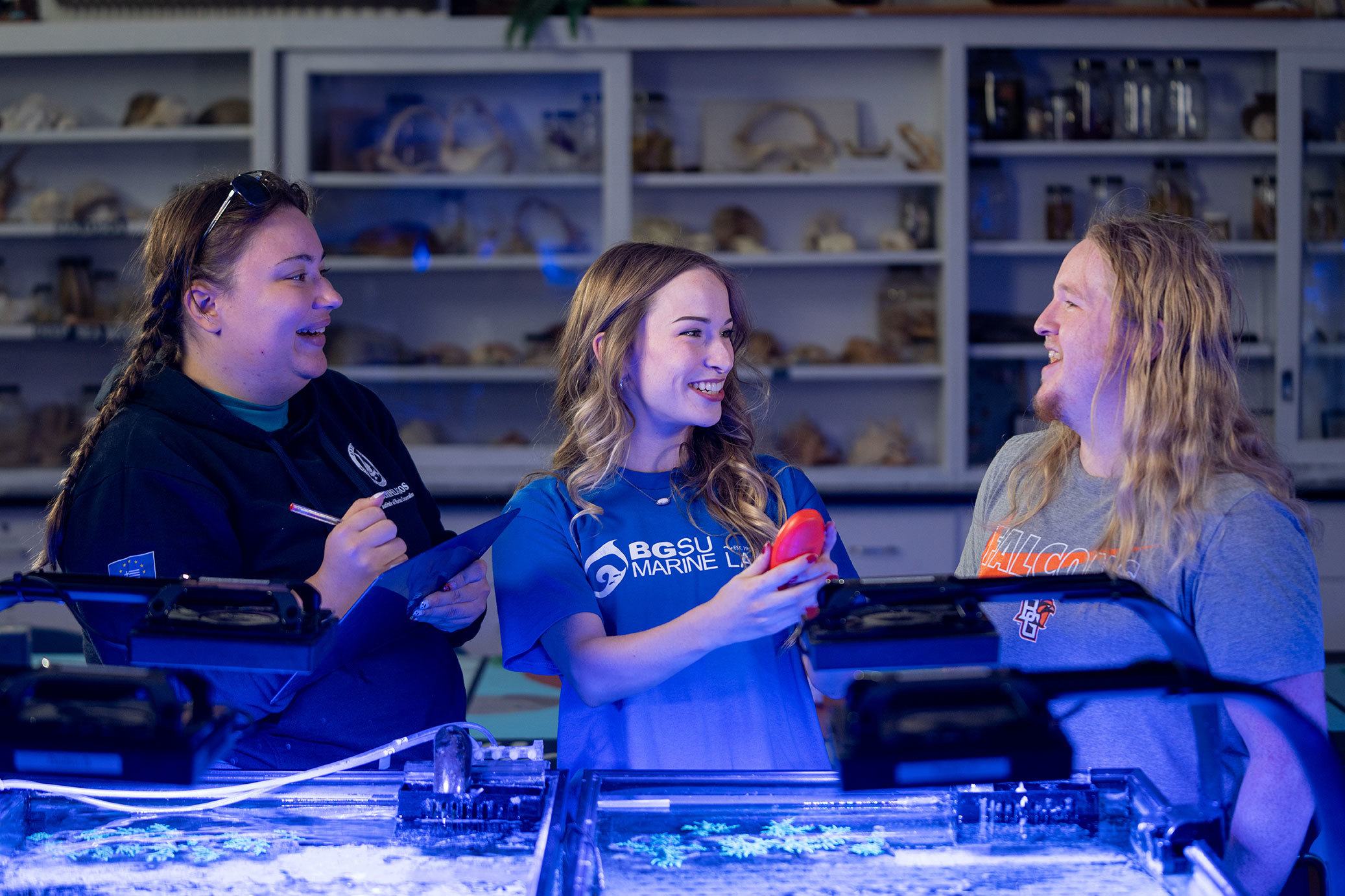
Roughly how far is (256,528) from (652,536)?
0.51 meters

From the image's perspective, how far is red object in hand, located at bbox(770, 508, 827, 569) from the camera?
3.78 feet

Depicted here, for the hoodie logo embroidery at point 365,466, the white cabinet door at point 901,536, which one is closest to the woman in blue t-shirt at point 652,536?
the hoodie logo embroidery at point 365,466

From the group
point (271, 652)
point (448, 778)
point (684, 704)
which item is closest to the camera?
point (271, 652)

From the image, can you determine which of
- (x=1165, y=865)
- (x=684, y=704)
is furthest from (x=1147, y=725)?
(x=684, y=704)

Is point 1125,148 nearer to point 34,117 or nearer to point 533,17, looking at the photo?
point 533,17

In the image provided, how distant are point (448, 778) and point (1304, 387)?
13.7ft

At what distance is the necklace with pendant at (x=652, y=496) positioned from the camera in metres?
1.64

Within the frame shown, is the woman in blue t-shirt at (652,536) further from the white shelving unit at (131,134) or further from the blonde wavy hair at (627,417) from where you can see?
the white shelving unit at (131,134)

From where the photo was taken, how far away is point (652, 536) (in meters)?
1.60

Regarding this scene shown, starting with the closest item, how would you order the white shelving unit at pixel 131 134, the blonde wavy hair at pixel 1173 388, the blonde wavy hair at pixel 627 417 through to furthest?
the blonde wavy hair at pixel 1173 388 → the blonde wavy hair at pixel 627 417 → the white shelving unit at pixel 131 134

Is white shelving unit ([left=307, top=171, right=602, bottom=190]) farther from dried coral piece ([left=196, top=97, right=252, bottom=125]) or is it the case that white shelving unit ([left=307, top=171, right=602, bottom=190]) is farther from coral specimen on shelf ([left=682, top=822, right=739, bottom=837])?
coral specimen on shelf ([left=682, top=822, right=739, bottom=837])

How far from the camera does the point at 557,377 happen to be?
1.78 m

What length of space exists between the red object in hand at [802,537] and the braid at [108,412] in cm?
89

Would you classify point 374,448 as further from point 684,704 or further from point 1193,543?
point 1193,543
